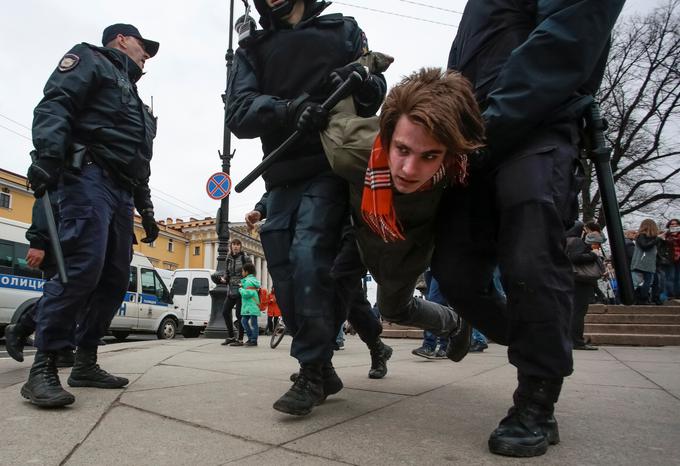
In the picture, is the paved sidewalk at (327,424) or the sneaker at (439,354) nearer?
the paved sidewalk at (327,424)

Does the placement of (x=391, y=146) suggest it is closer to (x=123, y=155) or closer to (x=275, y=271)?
(x=275, y=271)

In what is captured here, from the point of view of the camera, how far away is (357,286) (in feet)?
7.35

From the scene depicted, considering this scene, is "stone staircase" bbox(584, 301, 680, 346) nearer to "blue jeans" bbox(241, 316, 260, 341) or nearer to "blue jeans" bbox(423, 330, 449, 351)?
"blue jeans" bbox(423, 330, 449, 351)

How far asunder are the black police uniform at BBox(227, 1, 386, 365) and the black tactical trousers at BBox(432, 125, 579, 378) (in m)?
0.52

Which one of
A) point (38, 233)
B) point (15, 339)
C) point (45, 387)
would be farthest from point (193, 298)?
point (45, 387)

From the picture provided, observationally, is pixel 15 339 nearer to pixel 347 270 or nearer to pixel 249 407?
pixel 249 407

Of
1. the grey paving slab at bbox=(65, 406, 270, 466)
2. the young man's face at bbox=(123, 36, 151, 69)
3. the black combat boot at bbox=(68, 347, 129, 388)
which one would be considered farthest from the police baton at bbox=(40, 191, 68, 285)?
the young man's face at bbox=(123, 36, 151, 69)

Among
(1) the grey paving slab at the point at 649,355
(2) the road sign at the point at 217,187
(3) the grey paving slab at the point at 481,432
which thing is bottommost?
(3) the grey paving slab at the point at 481,432

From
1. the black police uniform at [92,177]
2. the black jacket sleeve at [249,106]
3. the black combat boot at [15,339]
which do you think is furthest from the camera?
the black combat boot at [15,339]

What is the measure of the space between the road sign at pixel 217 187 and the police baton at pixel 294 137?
7.73 meters

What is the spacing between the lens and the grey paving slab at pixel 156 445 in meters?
1.32

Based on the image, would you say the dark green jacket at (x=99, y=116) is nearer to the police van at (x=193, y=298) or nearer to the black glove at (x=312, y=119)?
the black glove at (x=312, y=119)

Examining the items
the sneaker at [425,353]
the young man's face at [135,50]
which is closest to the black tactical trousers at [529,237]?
the young man's face at [135,50]

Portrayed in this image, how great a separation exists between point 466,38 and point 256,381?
1986mm
